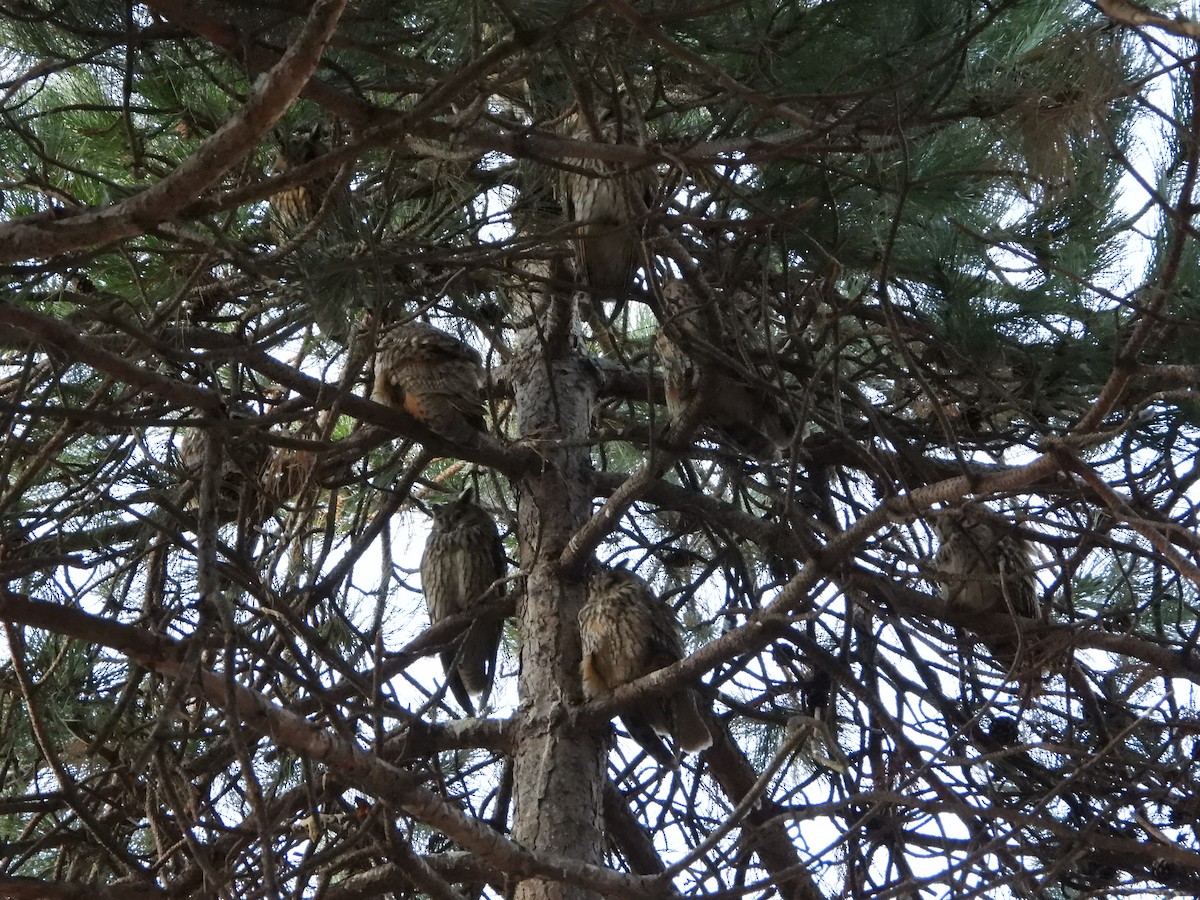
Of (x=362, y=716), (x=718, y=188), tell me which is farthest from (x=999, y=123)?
(x=362, y=716)

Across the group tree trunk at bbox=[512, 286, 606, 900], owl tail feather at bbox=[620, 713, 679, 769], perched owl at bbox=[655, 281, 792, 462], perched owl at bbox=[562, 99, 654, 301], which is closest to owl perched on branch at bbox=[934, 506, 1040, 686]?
perched owl at bbox=[655, 281, 792, 462]

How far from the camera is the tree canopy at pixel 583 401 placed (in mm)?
2961

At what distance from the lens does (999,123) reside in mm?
3875

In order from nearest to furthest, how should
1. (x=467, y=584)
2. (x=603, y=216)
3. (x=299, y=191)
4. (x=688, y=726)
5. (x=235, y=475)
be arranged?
(x=299, y=191), (x=603, y=216), (x=688, y=726), (x=235, y=475), (x=467, y=584)

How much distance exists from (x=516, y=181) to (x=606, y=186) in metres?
0.79

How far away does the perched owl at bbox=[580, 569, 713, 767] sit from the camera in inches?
178

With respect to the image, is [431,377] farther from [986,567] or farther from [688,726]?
[986,567]

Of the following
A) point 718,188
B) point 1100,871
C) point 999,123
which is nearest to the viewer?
point 718,188

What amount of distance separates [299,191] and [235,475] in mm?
1254

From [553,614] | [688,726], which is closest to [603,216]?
[553,614]

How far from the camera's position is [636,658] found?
15.2 feet

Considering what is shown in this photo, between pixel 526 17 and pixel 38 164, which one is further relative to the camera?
pixel 38 164

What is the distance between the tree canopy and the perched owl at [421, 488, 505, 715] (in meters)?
0.09

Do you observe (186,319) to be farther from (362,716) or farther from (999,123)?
(999,123)
